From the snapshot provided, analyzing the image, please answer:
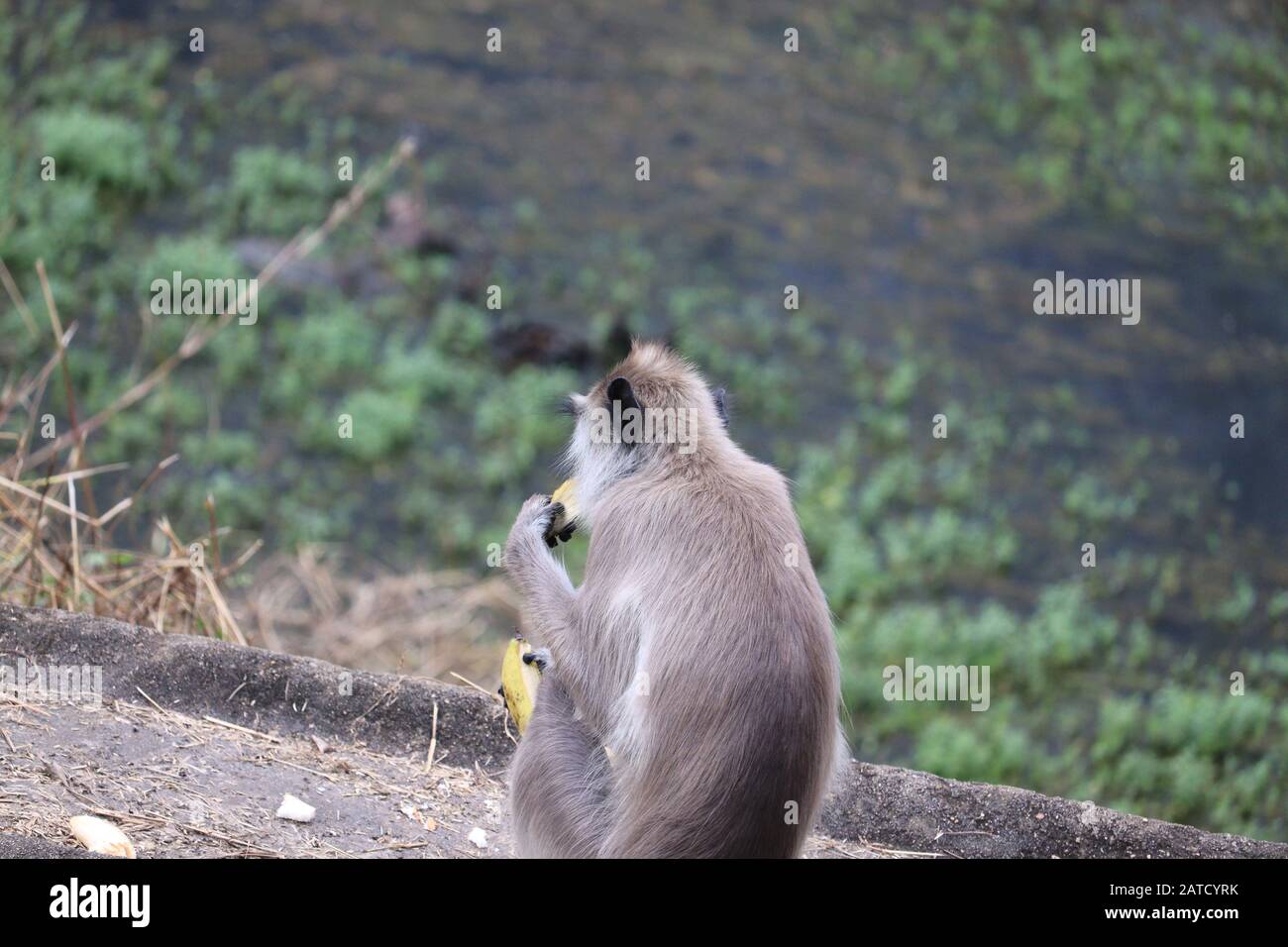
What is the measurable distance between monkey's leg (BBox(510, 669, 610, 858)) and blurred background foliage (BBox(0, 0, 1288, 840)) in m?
4.21

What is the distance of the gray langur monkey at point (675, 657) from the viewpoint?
11.5ft

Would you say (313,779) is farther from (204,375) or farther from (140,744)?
(204,375)

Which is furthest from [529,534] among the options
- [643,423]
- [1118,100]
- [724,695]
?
[1118,100]

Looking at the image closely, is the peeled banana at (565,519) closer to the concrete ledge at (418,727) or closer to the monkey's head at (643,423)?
the monkey's head at (643,423)

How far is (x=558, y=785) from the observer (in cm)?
397

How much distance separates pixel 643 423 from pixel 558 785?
3.69 ft

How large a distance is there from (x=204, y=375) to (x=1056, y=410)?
684 centimetres

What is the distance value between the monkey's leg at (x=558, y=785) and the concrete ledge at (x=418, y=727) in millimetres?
1361

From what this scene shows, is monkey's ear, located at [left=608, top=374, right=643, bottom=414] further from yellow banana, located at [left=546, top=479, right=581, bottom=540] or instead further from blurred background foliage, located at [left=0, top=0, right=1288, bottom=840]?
blurred background foliage, located at [left=0, top=0, right=1288, bottom=840]

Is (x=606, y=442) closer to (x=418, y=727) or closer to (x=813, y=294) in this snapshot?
(x=418, y=727)

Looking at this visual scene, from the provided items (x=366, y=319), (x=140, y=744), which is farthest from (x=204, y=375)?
(x=140, y=744)

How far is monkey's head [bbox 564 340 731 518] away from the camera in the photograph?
13.6 feet

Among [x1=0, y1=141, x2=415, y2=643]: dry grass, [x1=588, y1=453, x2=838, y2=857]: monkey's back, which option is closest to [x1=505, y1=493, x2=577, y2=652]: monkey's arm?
[x1=588, y1=453, x2=838, y2=857]: monkey's back
